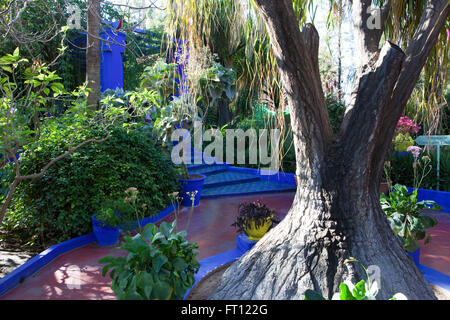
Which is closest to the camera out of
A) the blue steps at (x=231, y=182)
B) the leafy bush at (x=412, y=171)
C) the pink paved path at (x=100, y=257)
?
the pink paved path at (x=100, y=257)

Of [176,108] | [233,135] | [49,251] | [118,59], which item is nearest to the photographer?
[49,251]

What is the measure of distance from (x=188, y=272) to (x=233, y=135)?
9141mm

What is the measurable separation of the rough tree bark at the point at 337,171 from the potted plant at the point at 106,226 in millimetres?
2327

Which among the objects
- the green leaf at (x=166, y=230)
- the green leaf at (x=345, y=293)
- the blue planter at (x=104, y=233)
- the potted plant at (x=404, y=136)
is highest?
the potted plant at (x=404, y=136)

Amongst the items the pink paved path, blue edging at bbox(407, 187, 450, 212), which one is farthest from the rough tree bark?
blue edging at bbox(407, 187, 450, 212)

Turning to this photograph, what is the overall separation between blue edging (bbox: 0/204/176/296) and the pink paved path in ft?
0.20

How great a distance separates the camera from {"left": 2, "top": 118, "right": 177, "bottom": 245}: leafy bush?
13.8 feet

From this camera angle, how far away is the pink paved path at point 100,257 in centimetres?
300

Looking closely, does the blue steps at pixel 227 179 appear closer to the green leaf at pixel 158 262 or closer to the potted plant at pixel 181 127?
the potted plant at pixel 181 127

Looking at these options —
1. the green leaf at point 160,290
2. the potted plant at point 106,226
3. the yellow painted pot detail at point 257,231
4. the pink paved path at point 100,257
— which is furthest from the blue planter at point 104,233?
the green leaf at point 160,290

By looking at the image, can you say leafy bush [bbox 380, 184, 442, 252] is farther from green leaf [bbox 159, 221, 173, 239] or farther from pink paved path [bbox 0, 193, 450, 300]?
green leaf [bbox 159, 221, 173, 239]
